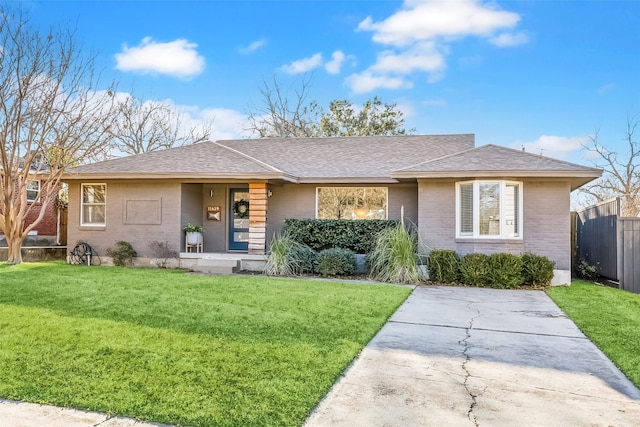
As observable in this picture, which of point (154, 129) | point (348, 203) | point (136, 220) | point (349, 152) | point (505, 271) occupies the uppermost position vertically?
point (154, 129)

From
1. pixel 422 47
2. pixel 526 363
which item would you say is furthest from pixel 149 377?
pixel 422 47

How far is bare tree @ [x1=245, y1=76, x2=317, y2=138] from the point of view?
2895cm

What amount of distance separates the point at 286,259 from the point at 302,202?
7.92ft

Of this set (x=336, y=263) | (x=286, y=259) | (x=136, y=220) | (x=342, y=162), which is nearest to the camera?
(x=336, y=263)

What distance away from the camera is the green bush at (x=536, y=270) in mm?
10109

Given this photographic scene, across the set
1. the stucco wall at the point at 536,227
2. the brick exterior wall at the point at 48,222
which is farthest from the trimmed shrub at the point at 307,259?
the brick exterior wall at the point at 48,222

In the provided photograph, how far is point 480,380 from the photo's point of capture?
394 centimetres

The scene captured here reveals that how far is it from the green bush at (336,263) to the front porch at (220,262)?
70.5 inches

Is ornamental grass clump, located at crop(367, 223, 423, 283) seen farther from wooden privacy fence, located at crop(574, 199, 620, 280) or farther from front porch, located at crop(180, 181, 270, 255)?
front porch, located at crop(180, 181, 270, 255)

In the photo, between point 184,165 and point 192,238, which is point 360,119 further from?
point 192,238

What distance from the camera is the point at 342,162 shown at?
13.9 meters

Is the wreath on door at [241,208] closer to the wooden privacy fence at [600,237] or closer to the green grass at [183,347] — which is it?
the green grass at [183,347]

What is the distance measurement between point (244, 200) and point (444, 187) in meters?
6.15

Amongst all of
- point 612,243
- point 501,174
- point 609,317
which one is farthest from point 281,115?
point 609,317
